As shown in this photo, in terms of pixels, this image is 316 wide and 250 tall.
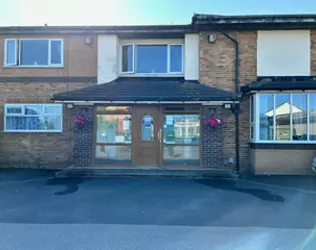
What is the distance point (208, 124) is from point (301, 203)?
5028 mm

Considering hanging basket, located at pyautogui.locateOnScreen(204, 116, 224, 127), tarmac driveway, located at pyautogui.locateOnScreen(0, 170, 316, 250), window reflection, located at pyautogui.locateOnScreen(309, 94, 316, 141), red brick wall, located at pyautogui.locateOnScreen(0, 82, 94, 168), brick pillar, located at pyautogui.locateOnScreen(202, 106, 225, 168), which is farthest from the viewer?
red brick wall, located at pyautogui.locateOnScreen(0, 82, 94, 168)

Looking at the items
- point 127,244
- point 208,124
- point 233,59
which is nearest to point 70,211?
point 127,244

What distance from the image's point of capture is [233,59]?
39.2 feet

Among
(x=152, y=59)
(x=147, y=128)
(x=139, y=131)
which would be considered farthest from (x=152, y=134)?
(x=152, y=59)

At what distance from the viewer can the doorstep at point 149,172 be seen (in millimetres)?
10711

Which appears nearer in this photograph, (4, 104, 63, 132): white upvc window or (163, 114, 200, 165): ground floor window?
(163, 114, 200, 165): ground floor window

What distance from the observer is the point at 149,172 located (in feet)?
36.0

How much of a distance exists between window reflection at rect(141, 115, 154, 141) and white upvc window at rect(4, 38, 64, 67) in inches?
172

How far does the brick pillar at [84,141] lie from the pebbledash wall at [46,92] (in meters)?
0.43

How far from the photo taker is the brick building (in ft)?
36.3

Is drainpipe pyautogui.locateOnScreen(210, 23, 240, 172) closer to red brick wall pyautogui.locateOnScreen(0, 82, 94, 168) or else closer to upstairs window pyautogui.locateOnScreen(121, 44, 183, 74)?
upstairs window pyautogui.locateOnScreen(121, 44, 183, 74)

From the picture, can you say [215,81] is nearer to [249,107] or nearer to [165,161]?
[249,107]

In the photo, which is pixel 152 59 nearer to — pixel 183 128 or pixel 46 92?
pixel 183 128

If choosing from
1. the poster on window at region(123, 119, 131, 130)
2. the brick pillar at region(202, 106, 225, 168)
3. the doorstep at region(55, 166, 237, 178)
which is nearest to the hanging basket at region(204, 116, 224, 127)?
the brick pillar at region(202, 106, 225, 168)
